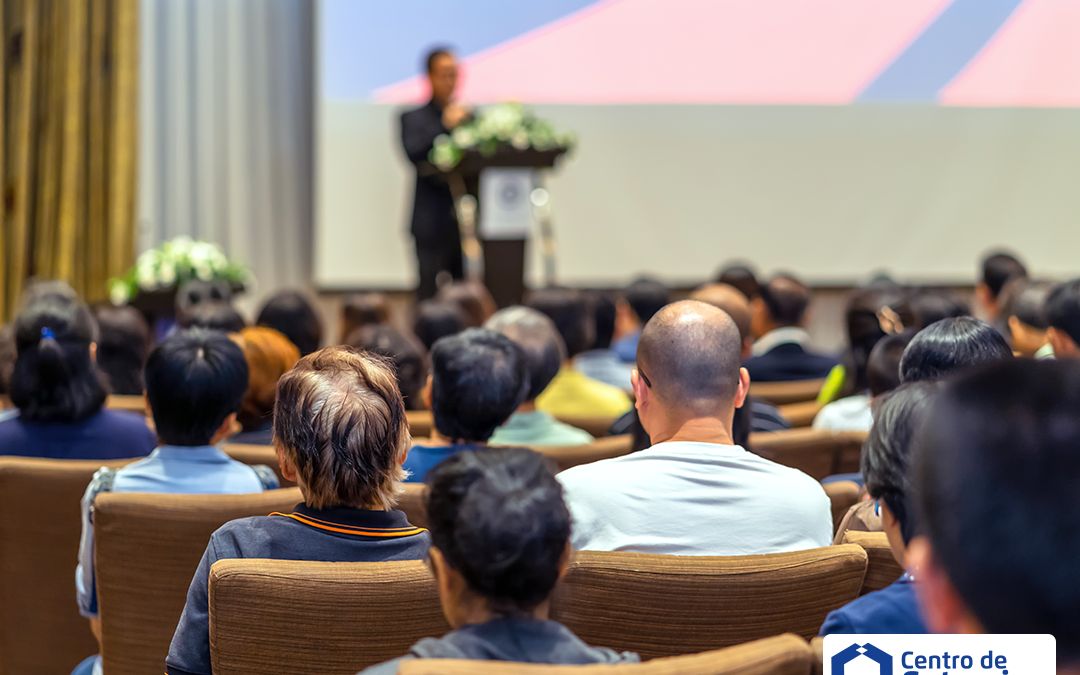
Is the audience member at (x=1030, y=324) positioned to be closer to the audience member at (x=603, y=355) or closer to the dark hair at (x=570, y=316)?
the audience member at (x=603, y=355)

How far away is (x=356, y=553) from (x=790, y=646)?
0.65m

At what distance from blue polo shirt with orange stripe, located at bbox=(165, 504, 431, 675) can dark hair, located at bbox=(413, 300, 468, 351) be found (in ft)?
6.69

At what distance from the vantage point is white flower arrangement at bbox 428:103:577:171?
5.05 meters

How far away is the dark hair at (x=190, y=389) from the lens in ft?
6.41

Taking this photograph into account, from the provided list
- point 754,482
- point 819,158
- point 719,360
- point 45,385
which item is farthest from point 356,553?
point 819,158

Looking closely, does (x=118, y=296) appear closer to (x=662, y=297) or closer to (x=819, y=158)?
(x=662, y=297)

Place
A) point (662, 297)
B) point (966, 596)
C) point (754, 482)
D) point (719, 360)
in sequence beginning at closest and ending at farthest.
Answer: point (966, 596), point (754, 482), point (719, 360), point (662, 297)

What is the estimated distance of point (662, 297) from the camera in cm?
397

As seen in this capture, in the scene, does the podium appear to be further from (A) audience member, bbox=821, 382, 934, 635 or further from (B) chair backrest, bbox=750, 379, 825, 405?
(A) audience member, bbox=821, 382, 934, 635

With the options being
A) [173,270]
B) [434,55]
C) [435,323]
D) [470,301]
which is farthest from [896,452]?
[173,270]

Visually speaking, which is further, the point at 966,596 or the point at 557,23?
the point at 557,23

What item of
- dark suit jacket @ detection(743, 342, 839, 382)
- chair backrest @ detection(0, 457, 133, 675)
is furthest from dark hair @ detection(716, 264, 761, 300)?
chair backrest @ detection(0, 457, 133, 675)

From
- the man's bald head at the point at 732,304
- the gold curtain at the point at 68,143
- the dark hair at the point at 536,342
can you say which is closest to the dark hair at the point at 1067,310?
the man's bald head at the point at 732,304

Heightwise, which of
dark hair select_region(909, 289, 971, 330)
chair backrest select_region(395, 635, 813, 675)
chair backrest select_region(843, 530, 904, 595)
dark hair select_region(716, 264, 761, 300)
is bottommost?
chair backrest select_region(843, 530, 904, 595)
